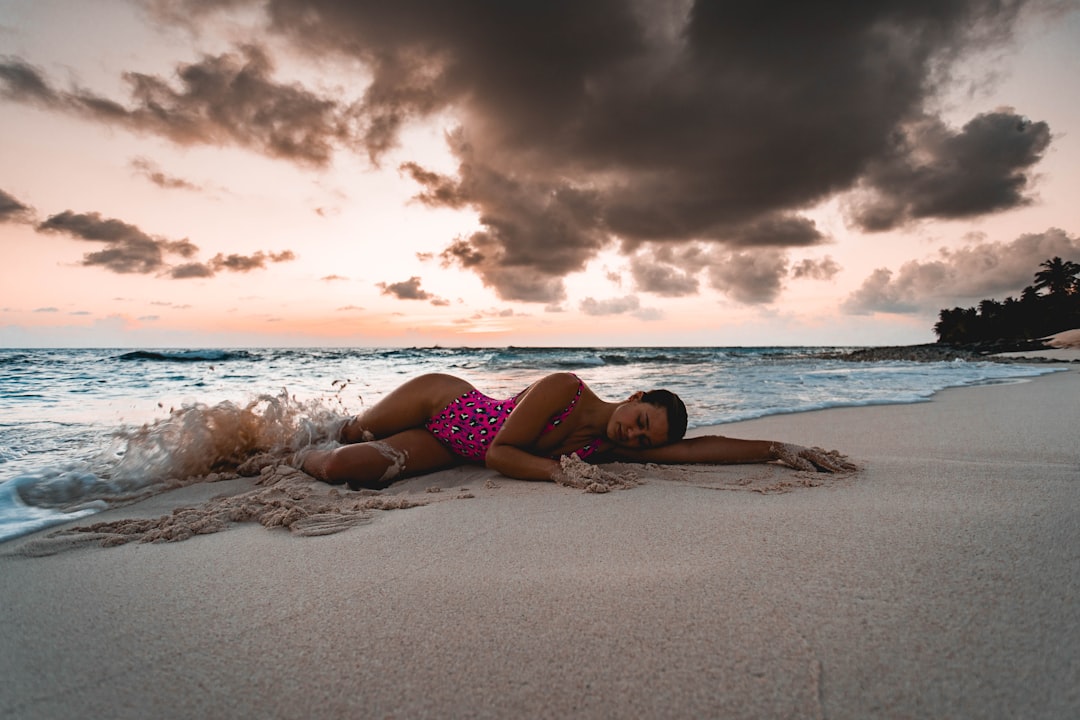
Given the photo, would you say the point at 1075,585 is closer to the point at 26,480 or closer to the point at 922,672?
the point at 922,672

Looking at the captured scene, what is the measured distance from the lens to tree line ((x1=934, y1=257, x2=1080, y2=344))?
125ft

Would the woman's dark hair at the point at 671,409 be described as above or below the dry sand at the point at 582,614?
above

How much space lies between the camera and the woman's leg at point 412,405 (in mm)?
3662

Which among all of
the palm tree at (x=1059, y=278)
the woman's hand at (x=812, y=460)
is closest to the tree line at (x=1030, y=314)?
the palm tree at (x=1059, y=278)

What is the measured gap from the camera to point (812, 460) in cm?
293

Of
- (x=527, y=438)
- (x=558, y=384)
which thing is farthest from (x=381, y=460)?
(x=558, y=384)

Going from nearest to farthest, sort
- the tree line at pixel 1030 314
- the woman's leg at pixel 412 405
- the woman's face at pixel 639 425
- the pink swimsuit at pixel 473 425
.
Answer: the woman's face at pixel 639 425
the pink swimsuit at pixel 473 425
the woman's leg at pixel 412 405
the tree line at pixel 1030 314

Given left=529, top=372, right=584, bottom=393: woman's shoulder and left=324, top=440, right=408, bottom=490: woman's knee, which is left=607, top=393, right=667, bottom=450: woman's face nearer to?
left=529, top=372, right=584, bottom=393: woman's shoulder

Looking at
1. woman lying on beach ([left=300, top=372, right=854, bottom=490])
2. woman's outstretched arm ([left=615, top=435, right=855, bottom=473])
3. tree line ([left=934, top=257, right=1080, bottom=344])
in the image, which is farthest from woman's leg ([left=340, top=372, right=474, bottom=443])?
tree line ([left=934, top=257, right=1080, bottom=344])

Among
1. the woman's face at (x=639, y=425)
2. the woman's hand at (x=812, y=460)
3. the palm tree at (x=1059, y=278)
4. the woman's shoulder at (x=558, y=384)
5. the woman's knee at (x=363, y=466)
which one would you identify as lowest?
the woman's knee at (x=363, y=466)

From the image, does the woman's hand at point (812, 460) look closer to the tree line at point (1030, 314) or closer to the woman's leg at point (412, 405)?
the woman's leg at point (412, 405)

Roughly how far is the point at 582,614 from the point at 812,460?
2.26m

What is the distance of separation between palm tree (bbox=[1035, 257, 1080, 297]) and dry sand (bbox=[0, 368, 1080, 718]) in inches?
2297

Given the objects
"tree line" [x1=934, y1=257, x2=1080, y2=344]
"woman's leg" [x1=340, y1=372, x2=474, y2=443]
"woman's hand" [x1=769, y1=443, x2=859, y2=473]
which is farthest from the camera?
"tree line" [x1=934, y1=257, x2=1080, y2=344]
